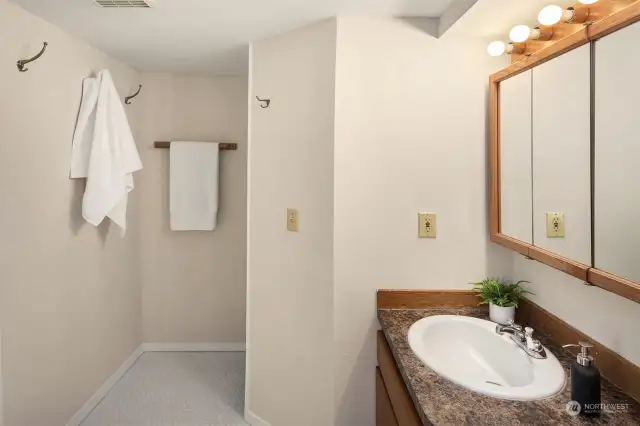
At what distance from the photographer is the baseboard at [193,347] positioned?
9.88 feet

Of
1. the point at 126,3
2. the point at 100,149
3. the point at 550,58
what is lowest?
the point at 100,149

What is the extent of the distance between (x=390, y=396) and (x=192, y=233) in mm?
2063

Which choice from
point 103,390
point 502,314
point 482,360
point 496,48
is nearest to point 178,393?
point 103,390

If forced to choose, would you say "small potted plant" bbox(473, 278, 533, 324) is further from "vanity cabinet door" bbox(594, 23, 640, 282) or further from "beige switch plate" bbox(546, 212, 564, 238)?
"vanity cabinet door" bbox(594, 23, 640, 282)

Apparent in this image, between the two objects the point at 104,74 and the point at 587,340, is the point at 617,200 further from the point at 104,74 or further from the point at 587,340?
the point at 104,74

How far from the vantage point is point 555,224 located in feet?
4.33

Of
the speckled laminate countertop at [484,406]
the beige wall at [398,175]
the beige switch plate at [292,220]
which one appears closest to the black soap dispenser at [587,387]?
the speckled laminate countertop at [484,406]

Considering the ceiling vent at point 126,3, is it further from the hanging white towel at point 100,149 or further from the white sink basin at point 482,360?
the white sink basin at point 482,360

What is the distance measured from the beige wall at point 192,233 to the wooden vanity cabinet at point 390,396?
162cm

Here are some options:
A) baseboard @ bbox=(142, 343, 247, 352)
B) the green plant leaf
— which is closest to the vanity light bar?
the green plant leaf

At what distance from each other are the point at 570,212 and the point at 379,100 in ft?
2.93

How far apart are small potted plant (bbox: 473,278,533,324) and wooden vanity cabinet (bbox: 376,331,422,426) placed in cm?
48

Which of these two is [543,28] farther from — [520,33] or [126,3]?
[126,3]

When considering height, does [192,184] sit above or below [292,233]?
above
